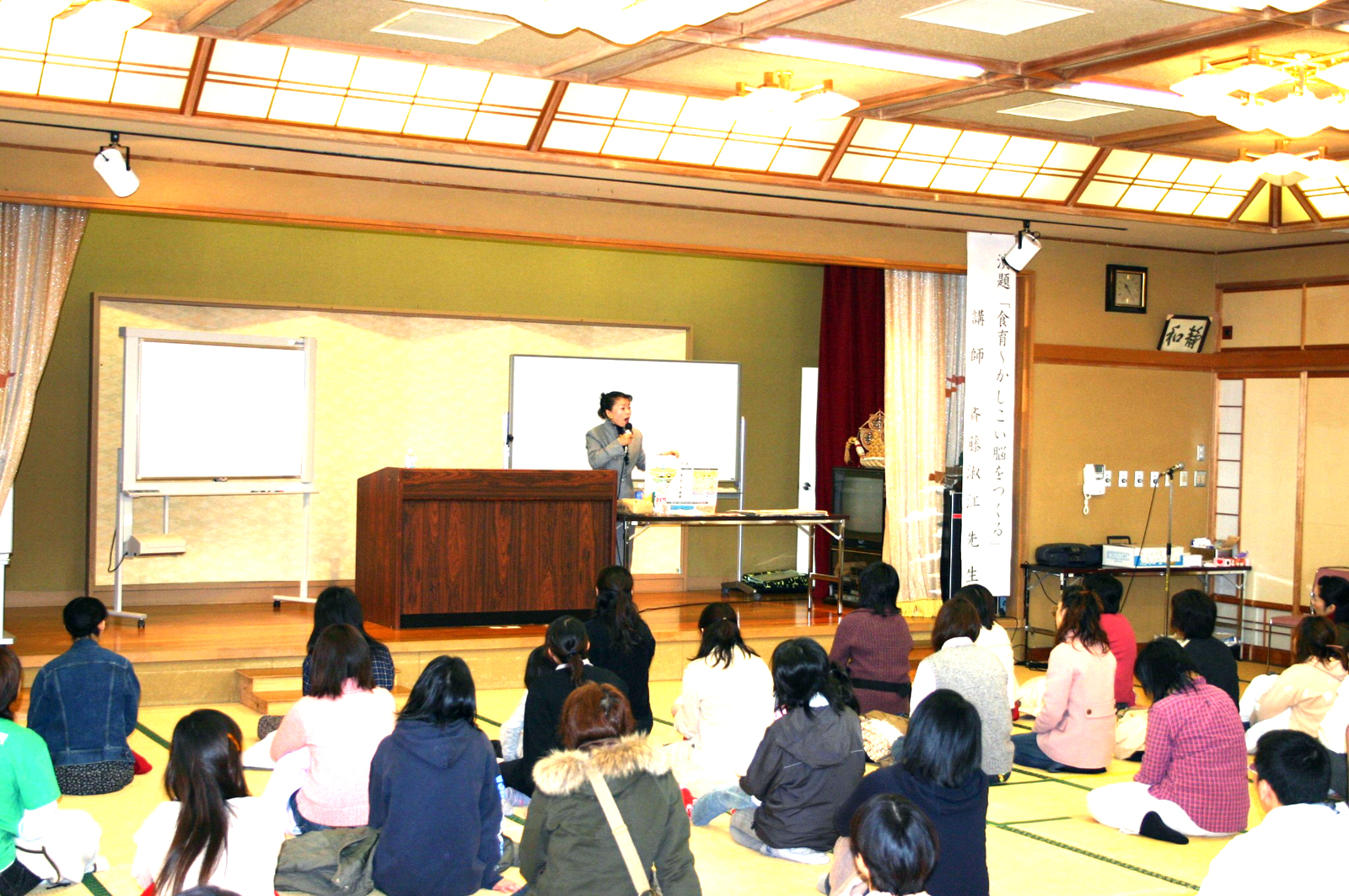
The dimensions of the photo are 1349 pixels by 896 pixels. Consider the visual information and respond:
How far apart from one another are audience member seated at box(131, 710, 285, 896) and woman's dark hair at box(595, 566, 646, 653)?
2.81 m

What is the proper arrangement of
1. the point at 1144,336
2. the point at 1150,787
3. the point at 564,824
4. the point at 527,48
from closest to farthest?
the point at 564,824, the point at 1150,787, the point at 527,48, the point at 1144,336

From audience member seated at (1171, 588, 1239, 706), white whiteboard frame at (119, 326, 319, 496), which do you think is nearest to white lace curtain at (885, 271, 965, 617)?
audience member seated at (1171, 588, 1239, 706)

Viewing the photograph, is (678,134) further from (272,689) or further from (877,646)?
(272,689)

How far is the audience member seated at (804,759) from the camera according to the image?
4500 millimetres

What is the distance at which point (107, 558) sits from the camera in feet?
28.1

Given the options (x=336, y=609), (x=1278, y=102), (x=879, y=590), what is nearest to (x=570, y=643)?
(x=336, y=609)

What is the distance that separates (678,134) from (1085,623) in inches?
138

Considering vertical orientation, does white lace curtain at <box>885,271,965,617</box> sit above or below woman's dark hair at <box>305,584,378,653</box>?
above

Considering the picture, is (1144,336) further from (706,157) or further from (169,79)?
(169,79)

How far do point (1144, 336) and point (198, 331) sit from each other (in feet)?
21.8

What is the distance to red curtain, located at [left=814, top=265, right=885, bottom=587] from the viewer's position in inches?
412

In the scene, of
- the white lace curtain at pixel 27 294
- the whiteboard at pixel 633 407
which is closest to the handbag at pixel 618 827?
the white lace curtain at pixel 27 294

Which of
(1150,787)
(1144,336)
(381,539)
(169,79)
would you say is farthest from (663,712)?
(1144,336)

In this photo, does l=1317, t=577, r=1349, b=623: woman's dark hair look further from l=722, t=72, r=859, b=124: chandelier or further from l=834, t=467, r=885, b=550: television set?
l=722, t=72, r=859, b=124: chandelier
